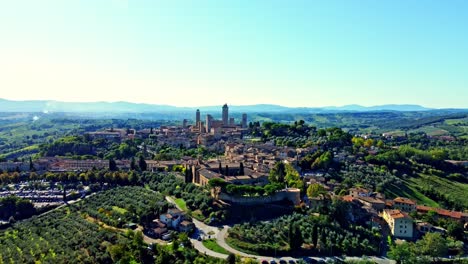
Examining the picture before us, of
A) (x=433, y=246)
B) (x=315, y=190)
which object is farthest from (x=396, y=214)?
(x=315, y=190)

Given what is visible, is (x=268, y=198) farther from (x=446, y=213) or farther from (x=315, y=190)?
(x=446, y=213)

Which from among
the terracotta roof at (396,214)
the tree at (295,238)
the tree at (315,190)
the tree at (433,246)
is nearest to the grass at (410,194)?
the terracotta roof at (396,214)

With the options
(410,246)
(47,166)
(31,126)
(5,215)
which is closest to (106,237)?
(5,215)

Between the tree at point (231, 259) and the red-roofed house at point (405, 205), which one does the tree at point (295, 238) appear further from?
the red-roofed house at point (405, 205)

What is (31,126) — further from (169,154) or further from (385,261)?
(385,261)

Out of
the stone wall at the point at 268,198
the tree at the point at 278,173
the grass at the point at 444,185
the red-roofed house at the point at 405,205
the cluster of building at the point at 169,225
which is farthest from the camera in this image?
the grass at the point at 444,185

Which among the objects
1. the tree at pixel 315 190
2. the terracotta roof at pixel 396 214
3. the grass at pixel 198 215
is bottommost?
the grass at pixel 198 215

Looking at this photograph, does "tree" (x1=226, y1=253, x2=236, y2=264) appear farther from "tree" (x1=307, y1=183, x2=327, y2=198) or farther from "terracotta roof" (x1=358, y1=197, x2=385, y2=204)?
"terracotta roof" (x1=358, y1=197, x2=385, y2=204)
